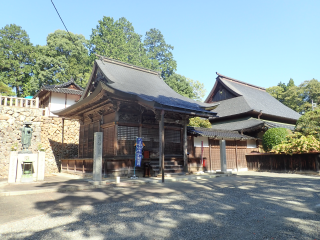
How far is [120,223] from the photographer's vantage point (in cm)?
421

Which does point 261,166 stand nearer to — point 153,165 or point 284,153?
point 284,153

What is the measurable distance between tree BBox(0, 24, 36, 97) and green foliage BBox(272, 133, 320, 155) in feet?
101

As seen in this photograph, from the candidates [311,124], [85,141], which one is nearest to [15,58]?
[85,141]

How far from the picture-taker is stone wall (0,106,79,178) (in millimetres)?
16672

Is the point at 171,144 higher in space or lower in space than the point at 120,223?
higher

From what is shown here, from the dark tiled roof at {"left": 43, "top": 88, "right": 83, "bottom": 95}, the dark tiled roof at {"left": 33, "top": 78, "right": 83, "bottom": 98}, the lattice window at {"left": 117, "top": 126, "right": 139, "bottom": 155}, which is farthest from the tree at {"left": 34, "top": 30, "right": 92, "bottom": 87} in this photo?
the lattice window at {"left": 117, "top": 126, "right": 139, "bottom": 155}

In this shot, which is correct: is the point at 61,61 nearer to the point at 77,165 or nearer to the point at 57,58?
the point at 57,58

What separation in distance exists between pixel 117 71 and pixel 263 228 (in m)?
14.2

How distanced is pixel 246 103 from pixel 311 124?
7931 mm

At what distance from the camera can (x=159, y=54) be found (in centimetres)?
5066

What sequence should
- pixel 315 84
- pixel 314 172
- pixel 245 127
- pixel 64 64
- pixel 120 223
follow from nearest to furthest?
pixel 120 223 < pixel 314 172 < pixel 245 127 < pixel 64 64 < pixel 315 84

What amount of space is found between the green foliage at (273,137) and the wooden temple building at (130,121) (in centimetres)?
605

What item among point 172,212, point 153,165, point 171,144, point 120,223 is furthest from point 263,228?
point 171,144

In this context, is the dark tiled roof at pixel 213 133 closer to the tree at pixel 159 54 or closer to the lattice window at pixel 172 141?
the lattice window at pixel 172 141
